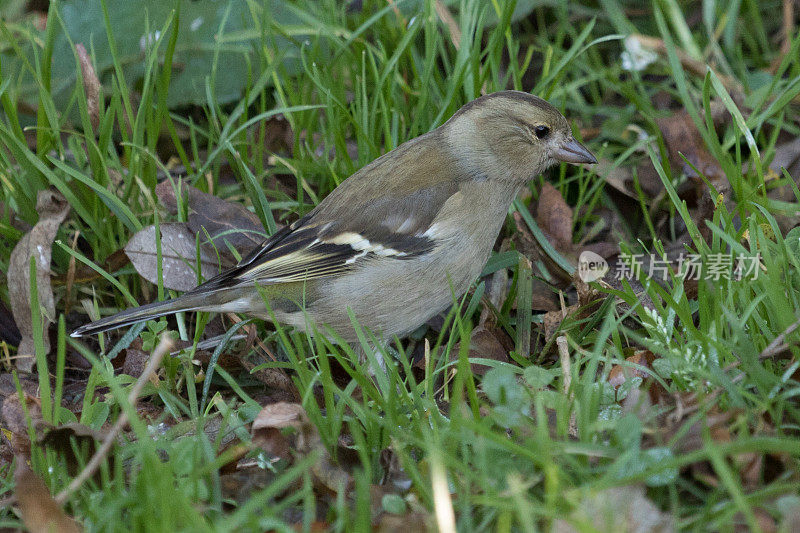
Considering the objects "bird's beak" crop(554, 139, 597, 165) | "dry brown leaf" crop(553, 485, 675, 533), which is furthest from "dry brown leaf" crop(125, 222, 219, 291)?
"dry brown leaf" crop(553, 485, 675, 533)

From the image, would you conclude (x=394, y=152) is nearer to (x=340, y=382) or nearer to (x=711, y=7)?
(x=340, y=382)

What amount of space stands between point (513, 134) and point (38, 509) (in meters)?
2.28

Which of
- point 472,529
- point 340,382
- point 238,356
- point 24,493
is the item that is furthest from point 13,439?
point 472,529

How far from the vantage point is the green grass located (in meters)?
2.16

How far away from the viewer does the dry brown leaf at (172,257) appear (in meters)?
3.64

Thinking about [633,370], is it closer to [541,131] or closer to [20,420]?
[541,131]

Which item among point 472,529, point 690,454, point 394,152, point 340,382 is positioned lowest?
point 340,382

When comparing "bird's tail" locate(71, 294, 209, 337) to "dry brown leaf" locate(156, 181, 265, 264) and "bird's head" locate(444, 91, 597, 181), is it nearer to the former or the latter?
"dry brown leaf" locate(156, 181, 265, 264)

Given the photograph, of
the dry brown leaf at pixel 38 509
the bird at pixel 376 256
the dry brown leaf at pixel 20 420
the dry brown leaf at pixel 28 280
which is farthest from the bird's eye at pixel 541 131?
the dry brown leaf at pixel 38 509

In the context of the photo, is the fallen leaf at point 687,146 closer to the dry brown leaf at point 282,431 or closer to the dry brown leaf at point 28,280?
the dry brown leaf at point 282,431

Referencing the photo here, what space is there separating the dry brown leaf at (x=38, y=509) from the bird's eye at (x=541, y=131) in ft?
7.52

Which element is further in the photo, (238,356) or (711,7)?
(711,7)

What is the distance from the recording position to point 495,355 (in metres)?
3.39

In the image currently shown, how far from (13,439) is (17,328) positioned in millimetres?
1052
